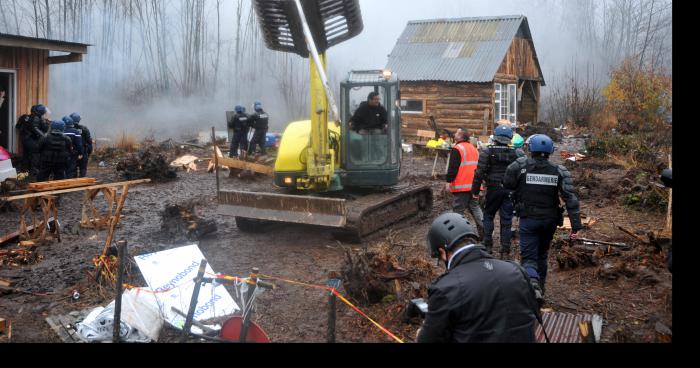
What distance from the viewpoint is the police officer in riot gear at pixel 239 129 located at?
17.0m

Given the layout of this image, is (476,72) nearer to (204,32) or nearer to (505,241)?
(204,32)

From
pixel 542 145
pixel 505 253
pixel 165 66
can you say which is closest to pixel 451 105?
pixel 165 66

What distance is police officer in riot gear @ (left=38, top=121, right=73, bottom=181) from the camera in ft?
38.4

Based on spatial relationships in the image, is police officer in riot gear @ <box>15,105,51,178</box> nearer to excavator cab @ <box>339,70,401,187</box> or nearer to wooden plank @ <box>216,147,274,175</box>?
wooden plank @ <box>216,147,274,175</box>

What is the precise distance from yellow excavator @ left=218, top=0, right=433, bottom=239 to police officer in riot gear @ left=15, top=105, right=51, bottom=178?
5074 millimetres

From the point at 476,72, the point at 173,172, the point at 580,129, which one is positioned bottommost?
the point at 173,172

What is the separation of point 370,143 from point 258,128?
26.8 ft

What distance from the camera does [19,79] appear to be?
14.2 m

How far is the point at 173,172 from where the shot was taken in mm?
15266

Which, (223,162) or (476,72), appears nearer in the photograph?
(223,162)

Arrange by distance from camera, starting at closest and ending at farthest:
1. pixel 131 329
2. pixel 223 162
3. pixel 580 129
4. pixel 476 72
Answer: pixel 131 329, pixel 223 162, pixel 476 72, pixel 580 129
